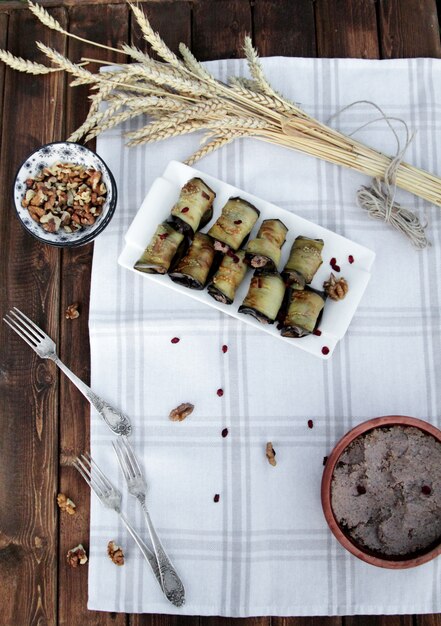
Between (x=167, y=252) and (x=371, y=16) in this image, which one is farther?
(x=371, y=16)

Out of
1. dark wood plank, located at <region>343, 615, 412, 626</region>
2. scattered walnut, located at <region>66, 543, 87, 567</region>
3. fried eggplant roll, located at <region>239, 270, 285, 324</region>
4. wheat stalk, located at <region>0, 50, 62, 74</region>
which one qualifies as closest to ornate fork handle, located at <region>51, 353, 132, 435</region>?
scattered walnut, located at <region>66, 543, 87, 567</region>

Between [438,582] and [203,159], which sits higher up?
[203,159]

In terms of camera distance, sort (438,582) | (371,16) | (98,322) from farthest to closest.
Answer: (371,16) < (98,322) < (438,582)

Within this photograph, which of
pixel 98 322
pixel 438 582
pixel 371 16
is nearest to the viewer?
pixel 438 582

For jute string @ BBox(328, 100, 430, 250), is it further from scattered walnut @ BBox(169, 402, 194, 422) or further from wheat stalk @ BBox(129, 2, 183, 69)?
scattered walnut @ BBox(169, 402, 194, 422)

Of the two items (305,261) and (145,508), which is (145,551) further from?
(305,261)

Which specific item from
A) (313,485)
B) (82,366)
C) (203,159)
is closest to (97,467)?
(82,366)

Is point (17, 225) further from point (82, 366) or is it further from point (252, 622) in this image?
→ point (252, 622)

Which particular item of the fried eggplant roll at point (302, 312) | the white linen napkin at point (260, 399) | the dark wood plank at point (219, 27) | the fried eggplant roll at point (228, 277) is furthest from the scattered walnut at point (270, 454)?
the dark wood plank at point (219, 27)
